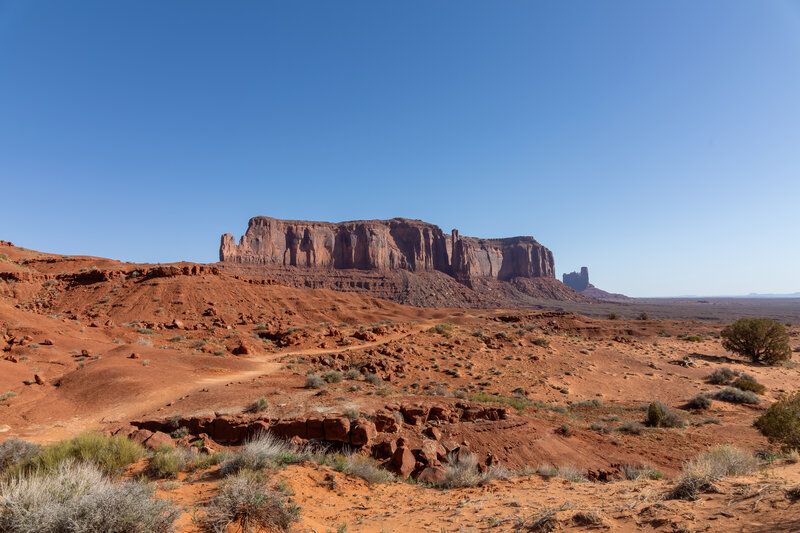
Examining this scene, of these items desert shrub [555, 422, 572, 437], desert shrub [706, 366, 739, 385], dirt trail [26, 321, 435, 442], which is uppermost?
dirt trail [26, 321, 435, 442]

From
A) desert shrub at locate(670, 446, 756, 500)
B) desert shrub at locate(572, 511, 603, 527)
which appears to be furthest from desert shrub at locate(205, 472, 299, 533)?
desert shrub at locate(670, 446, 756, 500)

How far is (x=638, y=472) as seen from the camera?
8461 mm

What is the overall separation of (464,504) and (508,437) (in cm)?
489

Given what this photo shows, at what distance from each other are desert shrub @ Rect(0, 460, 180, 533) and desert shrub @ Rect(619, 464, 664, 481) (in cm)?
864

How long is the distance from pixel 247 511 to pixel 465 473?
4190 millimetres

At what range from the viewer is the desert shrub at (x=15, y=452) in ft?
20.1

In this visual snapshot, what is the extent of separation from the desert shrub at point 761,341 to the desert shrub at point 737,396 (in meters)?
12.6

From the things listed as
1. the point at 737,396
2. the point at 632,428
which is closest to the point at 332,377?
the point at 632,428

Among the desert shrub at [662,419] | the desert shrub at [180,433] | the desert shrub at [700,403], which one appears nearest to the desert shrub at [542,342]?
the desert shrub at [700,403]

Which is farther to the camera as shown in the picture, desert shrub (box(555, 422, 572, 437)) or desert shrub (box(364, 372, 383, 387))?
desert shrub (box(364, 372, 383, 387))

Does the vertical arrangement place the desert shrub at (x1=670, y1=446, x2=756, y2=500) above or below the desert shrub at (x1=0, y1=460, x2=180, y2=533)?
below

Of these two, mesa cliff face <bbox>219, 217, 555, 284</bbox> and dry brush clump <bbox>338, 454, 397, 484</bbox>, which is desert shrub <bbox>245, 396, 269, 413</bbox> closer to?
dry brush clump <bbox>338, 454, 397, 484</bbox>

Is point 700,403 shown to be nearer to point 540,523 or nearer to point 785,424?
point 785,424

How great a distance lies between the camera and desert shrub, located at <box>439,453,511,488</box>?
273 inches
